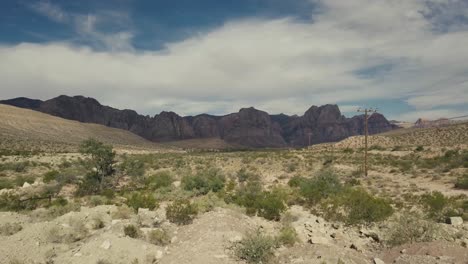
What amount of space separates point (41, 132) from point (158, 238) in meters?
108

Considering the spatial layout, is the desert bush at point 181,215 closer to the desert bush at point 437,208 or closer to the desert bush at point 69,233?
the desert bush at point 69,233

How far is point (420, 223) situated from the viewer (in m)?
11.5

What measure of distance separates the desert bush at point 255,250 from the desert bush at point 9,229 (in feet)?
28.9

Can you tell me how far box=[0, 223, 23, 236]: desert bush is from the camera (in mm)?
13113

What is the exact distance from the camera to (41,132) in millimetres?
103625

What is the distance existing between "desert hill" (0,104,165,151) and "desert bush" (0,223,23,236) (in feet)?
221

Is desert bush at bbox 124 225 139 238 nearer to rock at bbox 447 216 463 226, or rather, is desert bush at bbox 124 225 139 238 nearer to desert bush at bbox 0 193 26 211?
desert bush at bbox 0 193 26 211

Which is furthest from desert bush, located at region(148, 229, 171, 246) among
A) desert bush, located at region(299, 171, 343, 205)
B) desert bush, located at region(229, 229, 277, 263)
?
→ desert bush, located at region(299, 171, 343, 205)

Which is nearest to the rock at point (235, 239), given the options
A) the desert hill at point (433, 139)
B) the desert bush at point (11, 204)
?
the desert bush at point (11, 204)

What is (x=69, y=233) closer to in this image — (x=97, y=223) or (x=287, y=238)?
(x=97, y=223)

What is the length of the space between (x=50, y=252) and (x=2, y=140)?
7858 centimetres

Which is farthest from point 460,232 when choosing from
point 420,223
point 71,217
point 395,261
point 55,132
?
point 55,132

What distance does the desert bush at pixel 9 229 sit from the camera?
13.1 meters

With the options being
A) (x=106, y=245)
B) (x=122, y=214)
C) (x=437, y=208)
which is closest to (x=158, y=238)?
(x=106, y=245)
